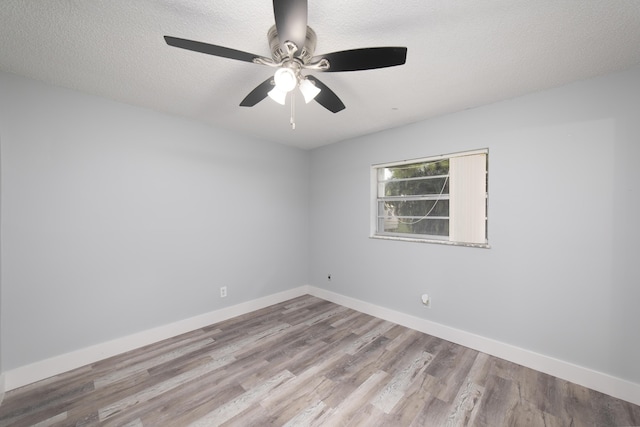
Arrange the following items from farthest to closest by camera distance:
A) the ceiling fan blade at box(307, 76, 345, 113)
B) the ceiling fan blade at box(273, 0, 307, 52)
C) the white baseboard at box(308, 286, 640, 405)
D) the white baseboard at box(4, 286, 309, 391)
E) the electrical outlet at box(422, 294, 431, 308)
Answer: the electrical outlet at box(422, 294, 431, 308) < the white baseboard at box(4, 286, 309, 391) < the white baseboard at box(308, 286, 640, 405) < the ceiling fan blade at box(307, 76, 345, 113) < the ceiling fan blade at box(273, 0, 307, 52)

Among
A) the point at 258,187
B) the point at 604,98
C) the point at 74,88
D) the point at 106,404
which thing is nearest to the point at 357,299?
the point at 258,187

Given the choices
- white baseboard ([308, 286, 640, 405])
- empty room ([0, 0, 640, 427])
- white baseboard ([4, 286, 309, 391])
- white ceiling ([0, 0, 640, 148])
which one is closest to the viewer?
white ceiling ([0, 0, 640, 148])

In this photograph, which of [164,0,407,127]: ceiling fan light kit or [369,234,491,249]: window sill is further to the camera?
[369,234,491,249]: window sill

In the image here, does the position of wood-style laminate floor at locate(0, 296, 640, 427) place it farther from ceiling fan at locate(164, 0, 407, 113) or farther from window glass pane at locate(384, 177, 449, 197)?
ceiling fan at locate(164, 0, 407, 113)

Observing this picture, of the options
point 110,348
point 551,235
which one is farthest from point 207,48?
point 551,235

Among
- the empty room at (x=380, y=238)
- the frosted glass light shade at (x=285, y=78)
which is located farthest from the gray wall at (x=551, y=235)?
the frosted glass light shade at (x=285, y=78)

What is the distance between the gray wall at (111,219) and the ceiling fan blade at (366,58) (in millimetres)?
2174

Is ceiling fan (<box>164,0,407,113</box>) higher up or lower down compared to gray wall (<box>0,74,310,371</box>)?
higher up

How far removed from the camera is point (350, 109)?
8.17 ft

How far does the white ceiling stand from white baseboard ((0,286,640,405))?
2.32 meters

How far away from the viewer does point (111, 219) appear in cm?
231

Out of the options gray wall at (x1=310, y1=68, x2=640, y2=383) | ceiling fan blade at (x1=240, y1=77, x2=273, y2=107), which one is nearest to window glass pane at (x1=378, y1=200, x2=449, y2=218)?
gray wall at (x1=310, y1=68, x2=640, y2=383)

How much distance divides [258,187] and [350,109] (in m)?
1.70

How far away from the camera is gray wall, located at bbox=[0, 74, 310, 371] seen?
1.92 m
